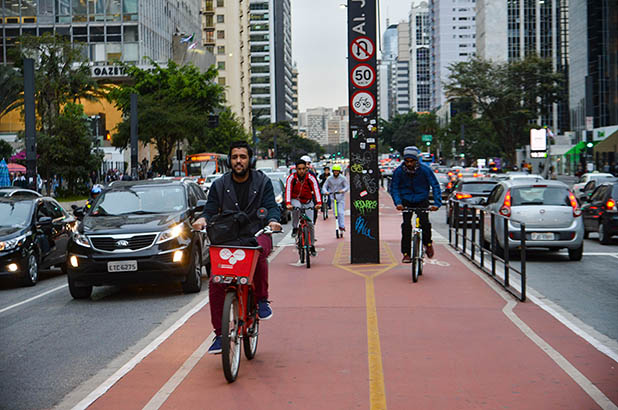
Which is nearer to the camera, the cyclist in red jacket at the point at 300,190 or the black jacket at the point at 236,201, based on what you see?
the black jacket at the point at 236,201

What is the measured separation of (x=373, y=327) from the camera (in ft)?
28.8

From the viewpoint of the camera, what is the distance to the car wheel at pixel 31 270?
45.9 ft

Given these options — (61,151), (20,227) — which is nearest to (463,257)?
(20,227)

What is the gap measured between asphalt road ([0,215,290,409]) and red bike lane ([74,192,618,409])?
1.42 ft

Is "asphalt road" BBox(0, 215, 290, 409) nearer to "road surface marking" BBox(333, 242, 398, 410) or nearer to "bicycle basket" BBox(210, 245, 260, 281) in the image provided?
"bicycle basket" BBox(210, 245, 260, 281)

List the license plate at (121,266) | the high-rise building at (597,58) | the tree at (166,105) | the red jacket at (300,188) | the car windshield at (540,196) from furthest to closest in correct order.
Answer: the high-rise building at (597,58), the tree at (166,105), the car windshield at (540,196), the red jacket at (300,188), the license plate at (121,266)

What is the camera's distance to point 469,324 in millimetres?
8953

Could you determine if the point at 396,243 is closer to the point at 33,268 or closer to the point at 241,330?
the point at 33,268

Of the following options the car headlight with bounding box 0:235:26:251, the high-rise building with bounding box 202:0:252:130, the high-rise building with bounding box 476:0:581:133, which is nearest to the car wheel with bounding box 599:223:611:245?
the car headlight with bounding box 0:235:26:251

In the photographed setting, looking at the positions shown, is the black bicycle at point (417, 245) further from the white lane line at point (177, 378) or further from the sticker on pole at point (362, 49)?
the white lane line at point (177, 378)

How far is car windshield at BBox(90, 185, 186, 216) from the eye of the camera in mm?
12547

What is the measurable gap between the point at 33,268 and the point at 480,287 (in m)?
7.61

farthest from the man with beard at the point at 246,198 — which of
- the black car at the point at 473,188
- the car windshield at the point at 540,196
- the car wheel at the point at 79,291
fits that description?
the black car at the point at 473,188

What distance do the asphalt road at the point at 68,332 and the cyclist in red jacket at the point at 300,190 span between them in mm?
3024
